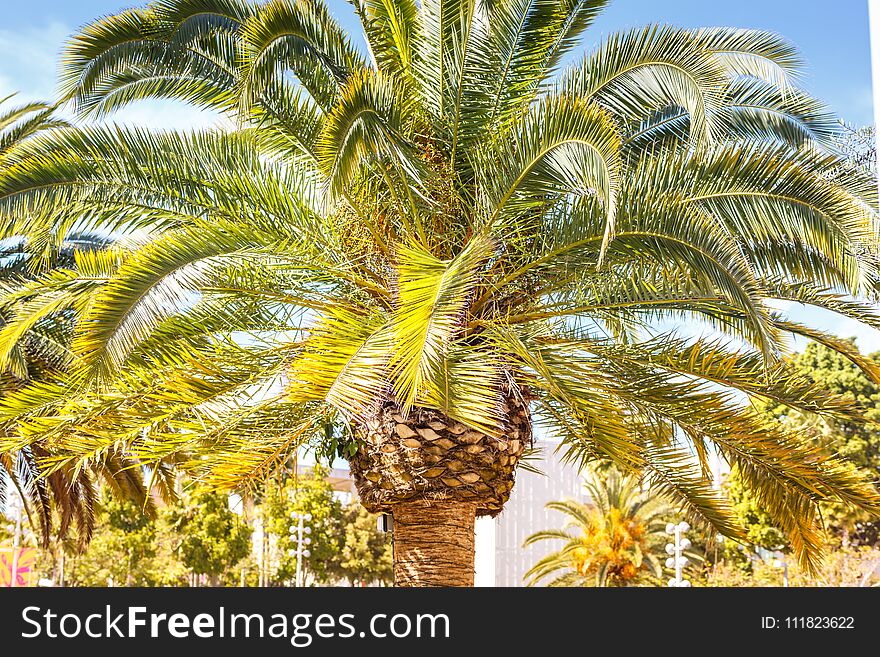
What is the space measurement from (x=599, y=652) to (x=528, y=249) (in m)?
3.48

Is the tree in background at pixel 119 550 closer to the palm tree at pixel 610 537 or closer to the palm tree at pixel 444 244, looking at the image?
the palm tree at pixel 610 537

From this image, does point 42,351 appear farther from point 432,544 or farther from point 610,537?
point 610,537

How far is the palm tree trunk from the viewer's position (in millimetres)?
7453

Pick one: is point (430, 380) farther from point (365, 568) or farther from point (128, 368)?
point (365, 568)

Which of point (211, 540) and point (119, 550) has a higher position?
point (211, 540)

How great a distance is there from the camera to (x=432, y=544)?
7469 millimetres

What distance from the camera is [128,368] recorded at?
745 cm

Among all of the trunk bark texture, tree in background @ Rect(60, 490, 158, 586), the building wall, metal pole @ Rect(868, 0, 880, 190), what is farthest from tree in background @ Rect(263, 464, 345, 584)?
metal pole @ Rect(868, 0, 880, 190)

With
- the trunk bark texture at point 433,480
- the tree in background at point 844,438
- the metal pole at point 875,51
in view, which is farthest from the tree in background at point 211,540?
the metal pole at point 875,51

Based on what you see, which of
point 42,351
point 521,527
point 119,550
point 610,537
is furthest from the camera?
point 521,527

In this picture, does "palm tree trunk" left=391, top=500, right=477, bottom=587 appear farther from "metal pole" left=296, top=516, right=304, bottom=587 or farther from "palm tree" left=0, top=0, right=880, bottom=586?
"metal pole" left=296, top=516, right=304, bottom=587

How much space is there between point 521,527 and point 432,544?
3204 centimetres

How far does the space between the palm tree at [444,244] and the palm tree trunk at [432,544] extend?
0.02m

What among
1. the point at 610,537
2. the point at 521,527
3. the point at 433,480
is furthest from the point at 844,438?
the point at 433,480
